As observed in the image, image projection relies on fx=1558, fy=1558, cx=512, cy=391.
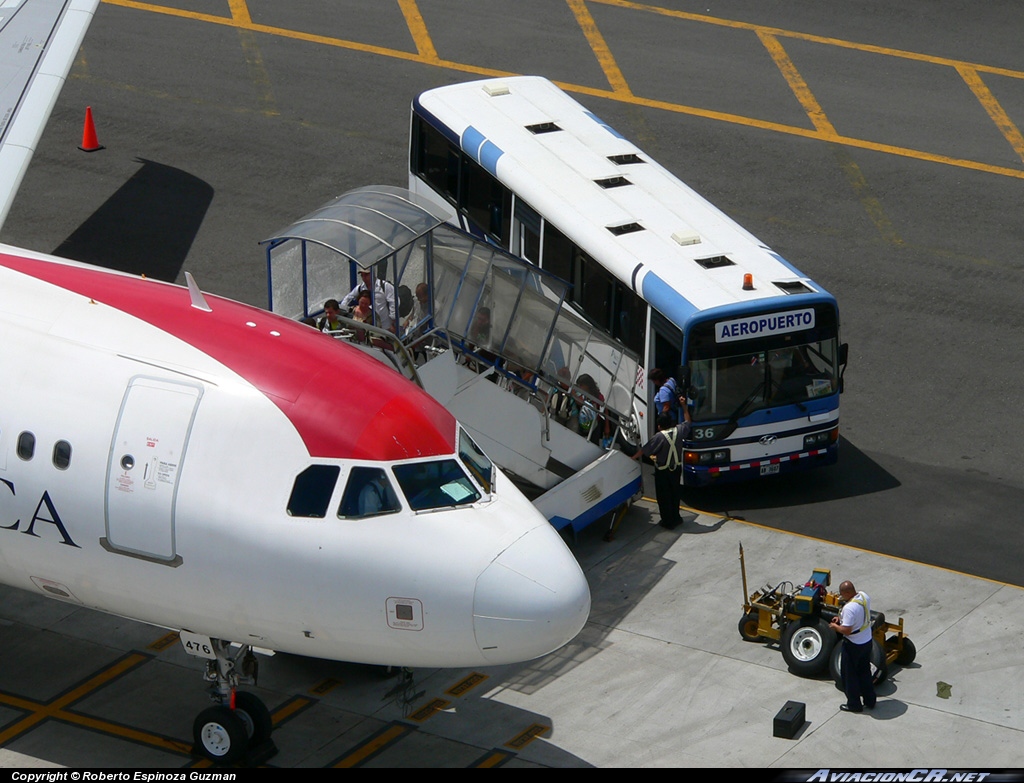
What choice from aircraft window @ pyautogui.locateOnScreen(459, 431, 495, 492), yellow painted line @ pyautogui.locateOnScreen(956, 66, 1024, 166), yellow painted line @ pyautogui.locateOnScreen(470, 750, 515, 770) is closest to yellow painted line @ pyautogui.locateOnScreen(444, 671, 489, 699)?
yellow painted line @ pyautogui.locateOnScreen(470, 750, 515, 770)

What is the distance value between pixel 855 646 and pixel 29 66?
20991 millimetres

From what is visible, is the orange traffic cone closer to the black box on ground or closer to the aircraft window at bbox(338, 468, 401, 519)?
the aircraft window at bbox(338, 468, 401, 519)

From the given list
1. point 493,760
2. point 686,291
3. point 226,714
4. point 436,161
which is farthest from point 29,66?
point 493,760

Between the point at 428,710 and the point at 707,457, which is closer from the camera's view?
the point at 428,710

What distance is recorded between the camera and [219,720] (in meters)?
17.7

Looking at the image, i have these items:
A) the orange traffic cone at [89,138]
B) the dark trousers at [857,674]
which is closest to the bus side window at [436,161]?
the orange traffic cone at [89,138]

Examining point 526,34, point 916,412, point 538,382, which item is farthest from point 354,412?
point 526,34

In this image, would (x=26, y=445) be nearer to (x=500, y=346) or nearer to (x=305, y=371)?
(x=305, y=371)

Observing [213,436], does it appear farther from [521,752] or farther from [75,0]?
[75,0]

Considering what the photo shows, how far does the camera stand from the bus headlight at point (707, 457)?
25.3 m

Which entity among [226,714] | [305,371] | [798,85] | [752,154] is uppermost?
[305,371]

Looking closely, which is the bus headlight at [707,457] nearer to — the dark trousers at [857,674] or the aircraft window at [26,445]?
the dark trousers at [857,674]

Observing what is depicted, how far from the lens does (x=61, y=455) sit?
1702 centimetres
